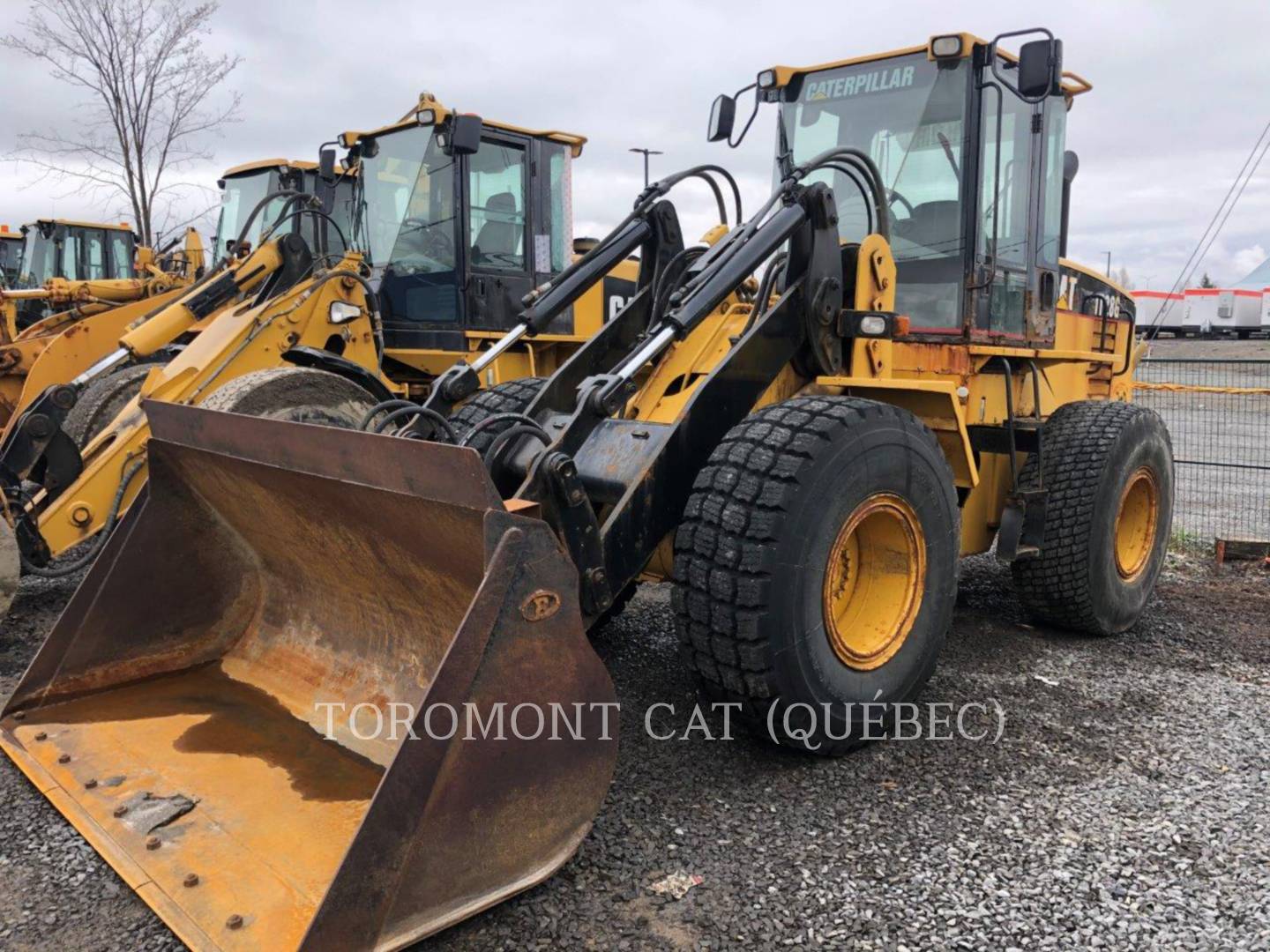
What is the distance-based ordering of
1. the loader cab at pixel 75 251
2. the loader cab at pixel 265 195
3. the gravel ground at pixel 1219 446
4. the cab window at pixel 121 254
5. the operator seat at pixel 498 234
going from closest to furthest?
1. the operator seat at pixel 498 234
2. the gravel ground at pixel 1219 446
3. the loader cab at pixel 265 195
4. the loader cab at pixel 75 251
5. the cab window at pixel 121 254

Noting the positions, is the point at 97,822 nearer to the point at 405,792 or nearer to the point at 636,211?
the point at 405,792

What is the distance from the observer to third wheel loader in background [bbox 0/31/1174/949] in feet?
7.80

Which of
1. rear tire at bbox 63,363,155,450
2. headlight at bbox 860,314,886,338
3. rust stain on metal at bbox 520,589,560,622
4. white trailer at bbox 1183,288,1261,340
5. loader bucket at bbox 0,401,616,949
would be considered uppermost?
white trailer at bbox 1183,288,1261,340

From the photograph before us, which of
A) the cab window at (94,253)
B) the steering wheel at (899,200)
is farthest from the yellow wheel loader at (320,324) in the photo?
the cab window at (94,253)

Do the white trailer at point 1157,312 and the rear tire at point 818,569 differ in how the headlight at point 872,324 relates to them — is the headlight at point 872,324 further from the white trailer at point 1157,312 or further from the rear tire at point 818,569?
the white trailer at point 1157,312

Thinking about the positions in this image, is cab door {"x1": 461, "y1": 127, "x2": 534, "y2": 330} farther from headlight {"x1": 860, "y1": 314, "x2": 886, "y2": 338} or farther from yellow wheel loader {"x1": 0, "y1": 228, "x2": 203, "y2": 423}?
headlight {"x1": 860, "y1": 314, "x2": 886, "y2": 338}

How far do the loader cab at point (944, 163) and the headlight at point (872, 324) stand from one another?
0.67 metres

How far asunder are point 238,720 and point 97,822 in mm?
587

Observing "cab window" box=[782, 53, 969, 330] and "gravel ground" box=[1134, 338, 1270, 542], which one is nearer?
"cab window" box=[782, 53, 969, 330]

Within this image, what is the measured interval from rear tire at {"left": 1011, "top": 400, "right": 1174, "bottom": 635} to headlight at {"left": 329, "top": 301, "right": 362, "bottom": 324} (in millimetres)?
4158

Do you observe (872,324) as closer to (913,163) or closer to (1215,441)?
(913,163)

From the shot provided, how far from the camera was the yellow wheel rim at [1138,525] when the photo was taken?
511 cm

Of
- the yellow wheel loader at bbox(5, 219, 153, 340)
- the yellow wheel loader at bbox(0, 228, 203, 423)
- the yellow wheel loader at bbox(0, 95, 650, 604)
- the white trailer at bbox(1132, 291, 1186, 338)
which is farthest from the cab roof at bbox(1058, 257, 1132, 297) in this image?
the white trailer at bbox(1132, 291, 1186, 338)

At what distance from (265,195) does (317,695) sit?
881 cm
